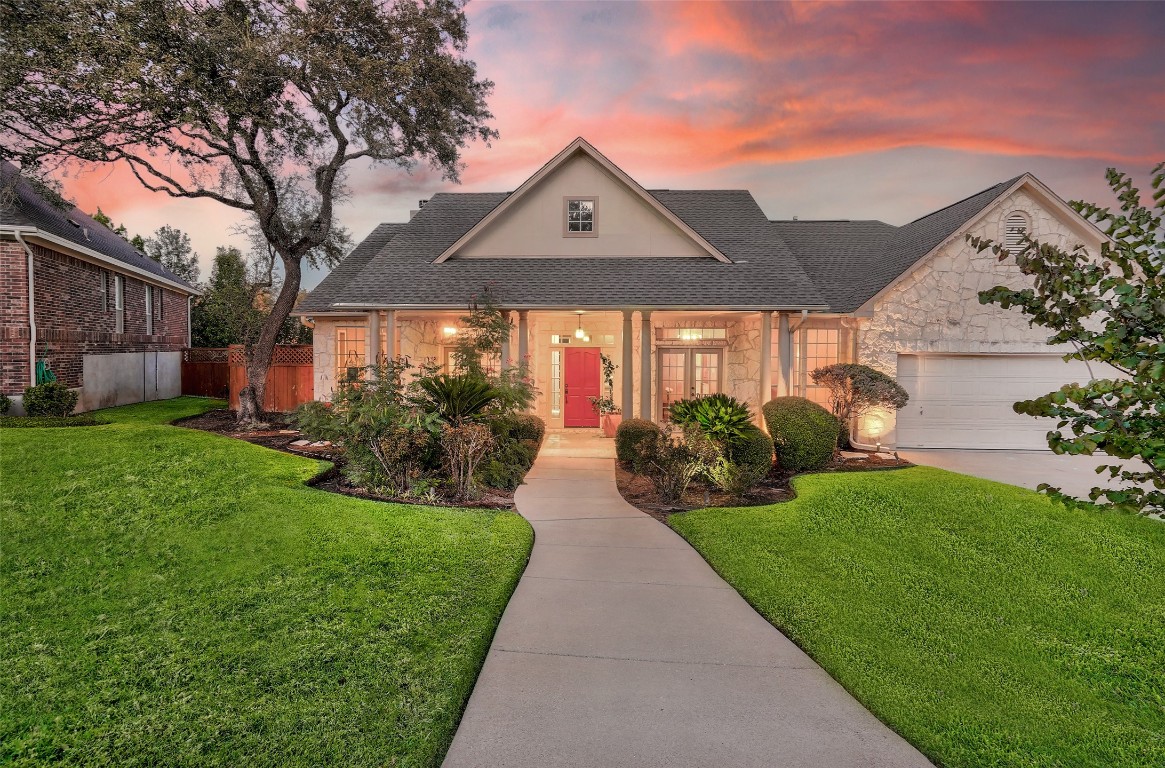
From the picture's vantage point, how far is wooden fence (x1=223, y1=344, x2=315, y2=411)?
17141 mm

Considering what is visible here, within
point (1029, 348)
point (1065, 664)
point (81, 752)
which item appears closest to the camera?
point (81, 752)

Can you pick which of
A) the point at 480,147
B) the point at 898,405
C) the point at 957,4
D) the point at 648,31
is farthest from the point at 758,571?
the point at 480,147

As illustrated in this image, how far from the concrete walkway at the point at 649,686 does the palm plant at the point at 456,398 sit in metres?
3.53

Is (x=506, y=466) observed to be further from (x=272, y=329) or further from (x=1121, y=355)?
(x=272, y=329)

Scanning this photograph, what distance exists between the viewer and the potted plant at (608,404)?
1399 cm

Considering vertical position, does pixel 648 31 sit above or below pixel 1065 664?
above

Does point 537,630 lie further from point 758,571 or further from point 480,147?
point 480,147

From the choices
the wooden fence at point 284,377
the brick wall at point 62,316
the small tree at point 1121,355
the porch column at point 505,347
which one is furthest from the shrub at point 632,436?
the brick wall at point 62,316

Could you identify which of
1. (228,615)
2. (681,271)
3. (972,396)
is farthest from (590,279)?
(228,615)

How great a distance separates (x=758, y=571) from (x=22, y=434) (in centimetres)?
1190

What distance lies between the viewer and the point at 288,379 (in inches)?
677

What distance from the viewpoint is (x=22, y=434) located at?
906 cm

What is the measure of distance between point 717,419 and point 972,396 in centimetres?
749

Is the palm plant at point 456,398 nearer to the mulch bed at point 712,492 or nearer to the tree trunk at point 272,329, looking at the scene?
the mulch bed at point 712,492
